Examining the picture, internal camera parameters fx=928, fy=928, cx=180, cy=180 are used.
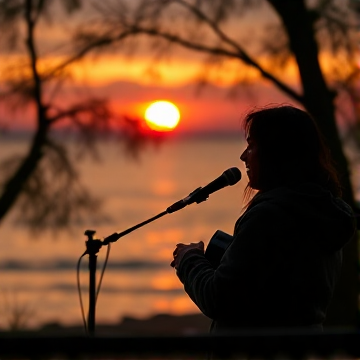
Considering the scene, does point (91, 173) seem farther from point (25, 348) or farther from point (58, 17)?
point (25, 348)

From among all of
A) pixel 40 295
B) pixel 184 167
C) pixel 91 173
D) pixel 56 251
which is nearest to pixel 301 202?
pixel 40 295

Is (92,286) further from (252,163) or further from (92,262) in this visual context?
(252,163)

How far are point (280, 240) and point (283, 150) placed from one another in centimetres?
25

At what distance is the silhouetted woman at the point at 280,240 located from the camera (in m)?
2.36

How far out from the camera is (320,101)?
8.78 m

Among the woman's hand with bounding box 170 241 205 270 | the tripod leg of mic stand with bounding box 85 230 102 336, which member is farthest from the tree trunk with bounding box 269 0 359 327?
the woman's hand with bounding box 170 241 205 270

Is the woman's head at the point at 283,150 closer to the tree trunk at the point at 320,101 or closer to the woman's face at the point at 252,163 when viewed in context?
the woman's face at the point at 252,163

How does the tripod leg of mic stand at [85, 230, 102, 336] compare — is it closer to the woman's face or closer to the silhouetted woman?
the silhouetted woman

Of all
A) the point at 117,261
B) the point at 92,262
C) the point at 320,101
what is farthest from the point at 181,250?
the point at 117,261

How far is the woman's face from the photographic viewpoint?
248 cm

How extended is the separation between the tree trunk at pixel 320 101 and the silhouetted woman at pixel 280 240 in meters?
6.30

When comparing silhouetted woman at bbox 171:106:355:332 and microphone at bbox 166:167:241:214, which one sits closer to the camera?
silhouetted woman at bbox 171:106:355:332

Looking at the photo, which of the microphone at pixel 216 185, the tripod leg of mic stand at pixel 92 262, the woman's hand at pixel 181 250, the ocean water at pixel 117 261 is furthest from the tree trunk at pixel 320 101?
the woman's hand at pixel 181 250

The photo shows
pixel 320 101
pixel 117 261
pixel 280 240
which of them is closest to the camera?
pixel 280 240
